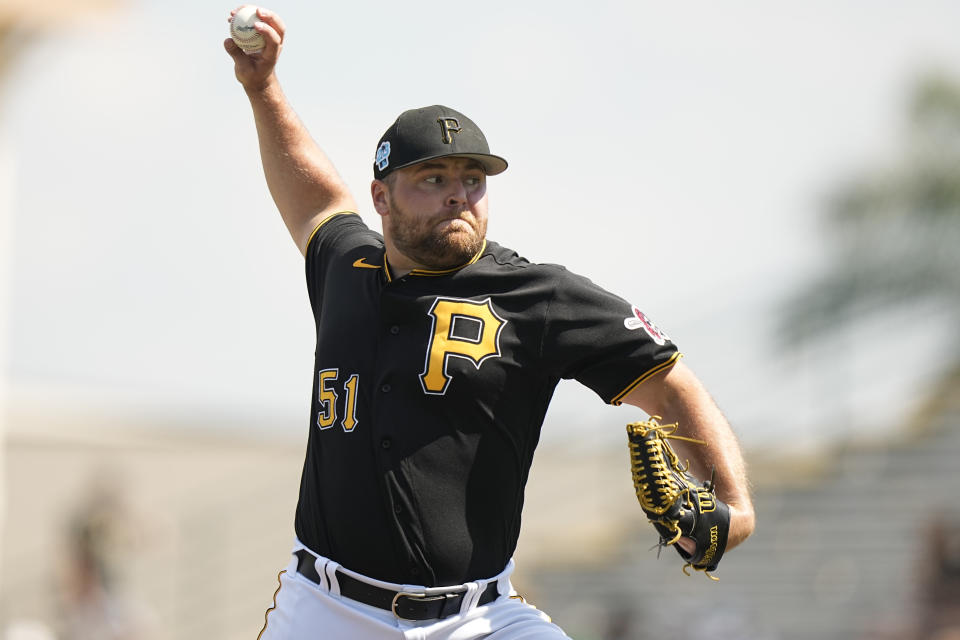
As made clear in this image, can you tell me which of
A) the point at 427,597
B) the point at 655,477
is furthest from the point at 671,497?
the point at 427,597

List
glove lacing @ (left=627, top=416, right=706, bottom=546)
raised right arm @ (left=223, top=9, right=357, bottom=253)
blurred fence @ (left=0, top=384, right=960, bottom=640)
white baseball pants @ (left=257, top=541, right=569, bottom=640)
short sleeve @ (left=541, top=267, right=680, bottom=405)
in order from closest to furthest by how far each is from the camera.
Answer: glove lacing @ (left=627, top=416, right=706, bottom=546), white baseball pants @ (left=257, top=541, right=569, bottom=640), short sleeve @ (left=541, top=267, right=680, bottom=405), raised right arm @ (left=223, top=9, right=357, bottom=253), blurred fence @ (left=0, top=384, right=960, bottom=640)

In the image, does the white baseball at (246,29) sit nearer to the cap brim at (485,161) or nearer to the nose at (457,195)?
the cap brim at (485,161)

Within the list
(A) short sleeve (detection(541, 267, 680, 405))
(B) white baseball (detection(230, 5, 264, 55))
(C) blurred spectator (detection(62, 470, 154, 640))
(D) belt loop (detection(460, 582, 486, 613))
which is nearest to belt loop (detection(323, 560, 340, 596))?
(D) belt loop (detection(460, 582, 486, 613))

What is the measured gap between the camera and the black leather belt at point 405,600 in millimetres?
4371

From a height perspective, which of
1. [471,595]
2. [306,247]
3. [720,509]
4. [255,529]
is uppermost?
[306,247]

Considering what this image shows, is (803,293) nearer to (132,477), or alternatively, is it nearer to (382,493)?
(132,477)

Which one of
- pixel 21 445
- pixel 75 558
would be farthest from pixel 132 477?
pixel 75 558

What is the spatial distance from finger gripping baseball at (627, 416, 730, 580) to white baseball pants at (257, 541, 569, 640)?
0.48 metres

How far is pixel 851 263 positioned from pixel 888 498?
3.71 meters

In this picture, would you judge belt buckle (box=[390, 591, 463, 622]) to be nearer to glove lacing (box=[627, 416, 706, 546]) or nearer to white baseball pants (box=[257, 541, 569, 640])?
white baseball pants (box=[257, 541, 569, 640])

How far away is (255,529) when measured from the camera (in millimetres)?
19625

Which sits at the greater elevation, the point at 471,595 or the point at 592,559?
the point at 471,595

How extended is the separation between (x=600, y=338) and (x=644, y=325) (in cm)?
16

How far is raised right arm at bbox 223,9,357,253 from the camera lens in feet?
17.9
